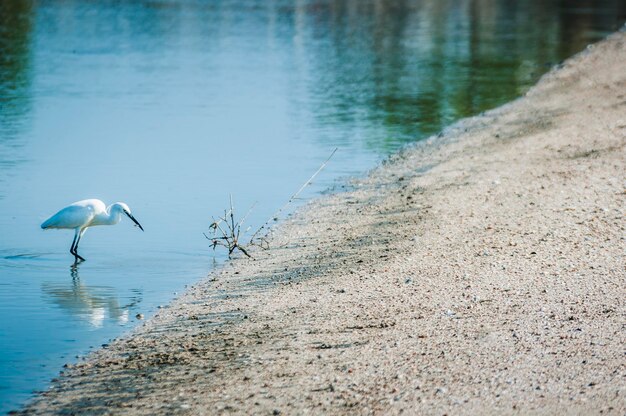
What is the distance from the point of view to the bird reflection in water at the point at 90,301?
37.3 feet

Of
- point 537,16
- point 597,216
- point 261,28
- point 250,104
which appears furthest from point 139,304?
point 537,16

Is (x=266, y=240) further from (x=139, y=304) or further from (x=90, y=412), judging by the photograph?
(x=90, y=412)

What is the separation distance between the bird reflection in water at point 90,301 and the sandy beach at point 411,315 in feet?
1.73

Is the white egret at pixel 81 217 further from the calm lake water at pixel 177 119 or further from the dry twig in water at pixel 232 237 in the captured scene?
the dry twig in water at pixel 232 237

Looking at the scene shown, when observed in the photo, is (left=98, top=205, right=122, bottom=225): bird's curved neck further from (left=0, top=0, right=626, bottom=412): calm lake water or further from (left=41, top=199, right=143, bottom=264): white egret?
(left=0, top=0, right=626, bottom=412): calm lake water

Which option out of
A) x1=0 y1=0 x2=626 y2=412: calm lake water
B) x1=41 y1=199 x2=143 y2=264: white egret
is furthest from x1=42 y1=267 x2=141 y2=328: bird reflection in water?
x1=41 y1=199 x2=143 y2=264: white egret

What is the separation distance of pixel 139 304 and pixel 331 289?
2160 millimetres

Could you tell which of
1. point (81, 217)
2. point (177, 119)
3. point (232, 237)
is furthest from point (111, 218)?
point (177, 119)

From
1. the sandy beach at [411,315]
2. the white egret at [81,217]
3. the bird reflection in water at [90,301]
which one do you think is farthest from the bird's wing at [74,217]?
the sandy beach at [411,315]

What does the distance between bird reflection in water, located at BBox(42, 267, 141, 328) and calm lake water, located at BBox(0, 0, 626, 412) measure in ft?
0.08

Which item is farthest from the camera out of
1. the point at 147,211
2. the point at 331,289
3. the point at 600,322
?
the point at 147,211

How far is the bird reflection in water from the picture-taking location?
11.4 metres

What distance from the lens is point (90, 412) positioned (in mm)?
8633

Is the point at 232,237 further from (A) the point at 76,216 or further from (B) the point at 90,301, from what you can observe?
(B) the point at 90,301
